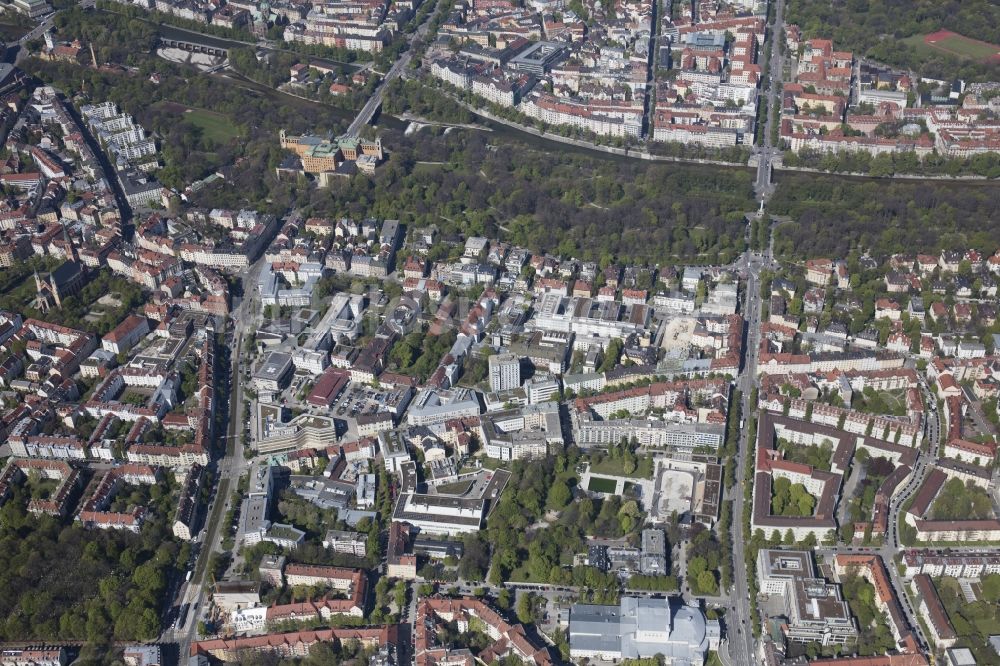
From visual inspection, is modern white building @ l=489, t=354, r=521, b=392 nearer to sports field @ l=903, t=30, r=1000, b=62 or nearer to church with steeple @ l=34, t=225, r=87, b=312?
church with steeple @ l=34, t=225, r=87, b=312

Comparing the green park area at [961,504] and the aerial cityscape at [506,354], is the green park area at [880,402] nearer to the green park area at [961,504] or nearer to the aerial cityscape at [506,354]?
the aerial cityscape at [506,354]

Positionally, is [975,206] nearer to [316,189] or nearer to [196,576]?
[316,189]

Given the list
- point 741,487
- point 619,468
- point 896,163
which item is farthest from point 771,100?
point 619,468

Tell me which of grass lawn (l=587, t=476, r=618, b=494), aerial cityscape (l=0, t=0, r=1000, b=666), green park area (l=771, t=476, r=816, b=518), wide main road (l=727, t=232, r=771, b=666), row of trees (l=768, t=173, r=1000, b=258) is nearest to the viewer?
wide main road (l=727, t=232, r=771, b=666)

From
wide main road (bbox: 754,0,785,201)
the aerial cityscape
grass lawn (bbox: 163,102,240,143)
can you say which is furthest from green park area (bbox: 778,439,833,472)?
grass lawn (bbox: 163,102,240,143)

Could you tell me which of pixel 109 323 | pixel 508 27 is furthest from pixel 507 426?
pixel 508 27

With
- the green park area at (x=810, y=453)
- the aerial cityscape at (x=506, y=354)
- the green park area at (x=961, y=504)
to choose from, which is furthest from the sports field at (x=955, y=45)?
the green park area at (x=961, y=504)
